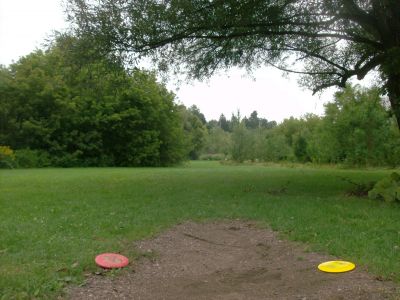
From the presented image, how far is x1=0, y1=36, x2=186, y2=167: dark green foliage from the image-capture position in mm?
36688

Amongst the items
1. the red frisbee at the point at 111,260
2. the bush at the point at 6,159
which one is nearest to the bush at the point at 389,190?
the red frisbee at the point at 111,260

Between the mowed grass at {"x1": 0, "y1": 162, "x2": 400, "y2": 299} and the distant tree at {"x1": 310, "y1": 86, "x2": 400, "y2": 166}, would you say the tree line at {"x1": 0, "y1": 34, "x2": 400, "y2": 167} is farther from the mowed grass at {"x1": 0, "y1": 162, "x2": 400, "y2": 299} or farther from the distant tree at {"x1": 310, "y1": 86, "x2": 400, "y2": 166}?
the mowed grass at {"x1": 0, "y1": 162, "x2": 400, "y2": 299}

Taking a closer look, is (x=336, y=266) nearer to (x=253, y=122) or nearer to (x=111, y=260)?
(x=111, y=260)

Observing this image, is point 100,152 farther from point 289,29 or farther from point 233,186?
point 289,29

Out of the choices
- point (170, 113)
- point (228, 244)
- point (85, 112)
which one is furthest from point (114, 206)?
point (170, 113)

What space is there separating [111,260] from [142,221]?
2.84m

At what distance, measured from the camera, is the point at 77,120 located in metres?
39.2

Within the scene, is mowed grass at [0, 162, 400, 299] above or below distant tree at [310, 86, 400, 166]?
below

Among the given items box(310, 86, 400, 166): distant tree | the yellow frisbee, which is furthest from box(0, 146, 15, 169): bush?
the yellow frisbee

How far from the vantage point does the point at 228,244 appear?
24.4 feet

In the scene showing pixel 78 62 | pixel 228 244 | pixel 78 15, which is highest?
pixel 78 15

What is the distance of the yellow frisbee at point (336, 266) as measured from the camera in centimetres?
525

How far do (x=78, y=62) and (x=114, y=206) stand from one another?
4253mm

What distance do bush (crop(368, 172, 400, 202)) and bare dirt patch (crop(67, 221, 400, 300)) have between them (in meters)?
4.10
